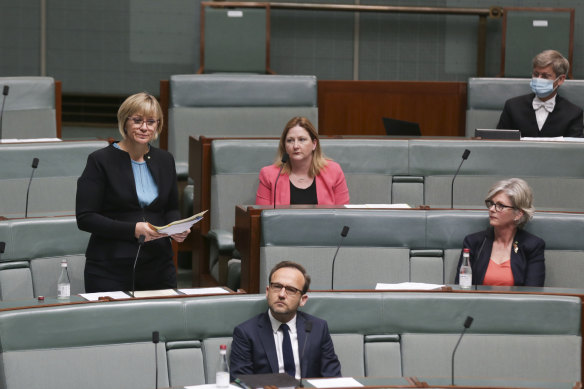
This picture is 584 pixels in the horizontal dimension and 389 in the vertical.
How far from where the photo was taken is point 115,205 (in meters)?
1.98

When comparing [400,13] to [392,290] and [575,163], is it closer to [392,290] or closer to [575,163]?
[575,163]

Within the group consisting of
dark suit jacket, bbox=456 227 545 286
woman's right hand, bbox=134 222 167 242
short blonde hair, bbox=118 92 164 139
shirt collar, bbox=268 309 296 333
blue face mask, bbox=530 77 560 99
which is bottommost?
shirt collar, bbox=268 309 296 333

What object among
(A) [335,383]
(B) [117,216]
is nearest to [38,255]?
(B) [117,216]

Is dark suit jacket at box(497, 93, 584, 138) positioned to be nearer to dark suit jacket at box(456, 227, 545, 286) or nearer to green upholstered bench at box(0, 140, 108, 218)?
dark suit jacket at box(456, 227, 545, 286)

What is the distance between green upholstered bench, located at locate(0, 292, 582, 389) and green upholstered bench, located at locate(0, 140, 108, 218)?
3.01 ft

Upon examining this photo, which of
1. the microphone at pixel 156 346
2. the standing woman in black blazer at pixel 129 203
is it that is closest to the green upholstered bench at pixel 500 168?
the standing woman in black blazer at pixel 129 203

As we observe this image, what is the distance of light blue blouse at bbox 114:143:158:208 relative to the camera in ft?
6.56

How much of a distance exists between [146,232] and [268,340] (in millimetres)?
330

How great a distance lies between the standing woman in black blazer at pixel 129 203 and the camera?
1.94m

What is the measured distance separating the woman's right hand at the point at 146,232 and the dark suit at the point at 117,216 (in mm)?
32

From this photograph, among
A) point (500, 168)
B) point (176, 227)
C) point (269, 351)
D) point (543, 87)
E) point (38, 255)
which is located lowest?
point (269, 351)

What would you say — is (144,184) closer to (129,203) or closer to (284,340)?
(129,203)

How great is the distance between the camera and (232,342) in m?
1.82

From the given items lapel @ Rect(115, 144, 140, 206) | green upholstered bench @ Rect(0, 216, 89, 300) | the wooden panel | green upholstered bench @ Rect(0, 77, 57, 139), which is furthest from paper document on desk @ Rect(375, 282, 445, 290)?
green upholstered bench @ Rect(0, 77, 57, 139)
